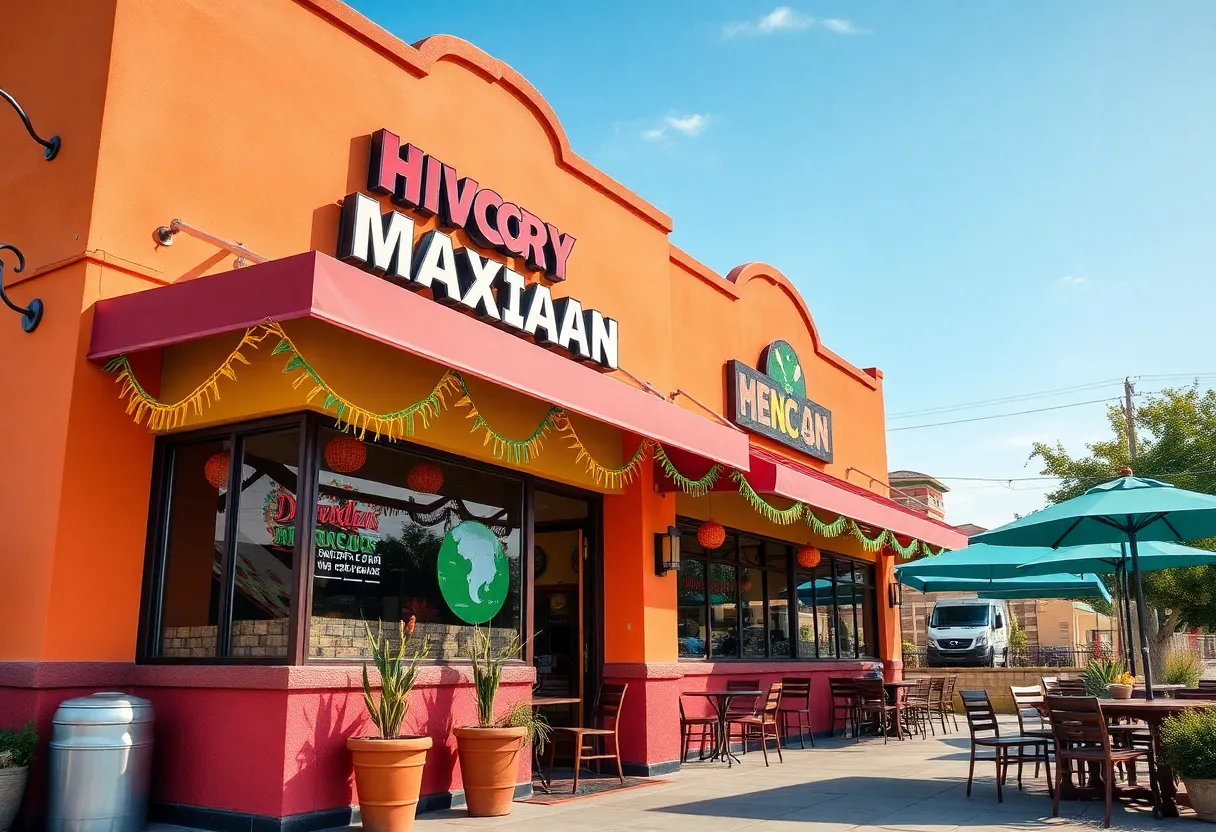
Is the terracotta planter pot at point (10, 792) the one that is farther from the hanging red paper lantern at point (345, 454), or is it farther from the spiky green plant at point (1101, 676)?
the spiky green plant at point (1101, 676)

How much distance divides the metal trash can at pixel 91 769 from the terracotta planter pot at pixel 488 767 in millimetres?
2457

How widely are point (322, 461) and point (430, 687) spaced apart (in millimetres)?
2084

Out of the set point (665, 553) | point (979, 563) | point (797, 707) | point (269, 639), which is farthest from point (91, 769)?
point (979, 563)

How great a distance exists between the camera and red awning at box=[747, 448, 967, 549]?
35.7 ft

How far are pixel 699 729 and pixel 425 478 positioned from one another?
528cm

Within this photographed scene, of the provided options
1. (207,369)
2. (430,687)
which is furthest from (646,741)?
(207,369)

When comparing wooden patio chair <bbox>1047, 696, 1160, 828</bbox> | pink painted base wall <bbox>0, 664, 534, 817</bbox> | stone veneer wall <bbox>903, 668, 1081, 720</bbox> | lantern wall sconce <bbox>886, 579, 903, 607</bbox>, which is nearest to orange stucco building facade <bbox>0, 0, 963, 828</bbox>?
pink painted base wall <bbox>0, 664, 534, 817</bbox>

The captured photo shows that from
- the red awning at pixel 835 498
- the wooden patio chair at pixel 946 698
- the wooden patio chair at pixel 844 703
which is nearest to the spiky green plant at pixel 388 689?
the red awning at pixel 835 498

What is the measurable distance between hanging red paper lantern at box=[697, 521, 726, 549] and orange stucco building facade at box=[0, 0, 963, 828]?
1455 mm

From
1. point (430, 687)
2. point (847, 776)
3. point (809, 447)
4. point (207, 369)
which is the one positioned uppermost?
point (809, 447)

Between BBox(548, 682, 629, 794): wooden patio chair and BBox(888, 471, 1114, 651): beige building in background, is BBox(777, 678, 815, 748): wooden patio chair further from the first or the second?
BBox(888, 471, 1114, 651): beige building in background

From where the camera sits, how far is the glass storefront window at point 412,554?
7.96 m

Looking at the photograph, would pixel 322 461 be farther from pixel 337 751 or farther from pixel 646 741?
pixel 646 741

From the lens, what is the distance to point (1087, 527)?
1076 centimetres
